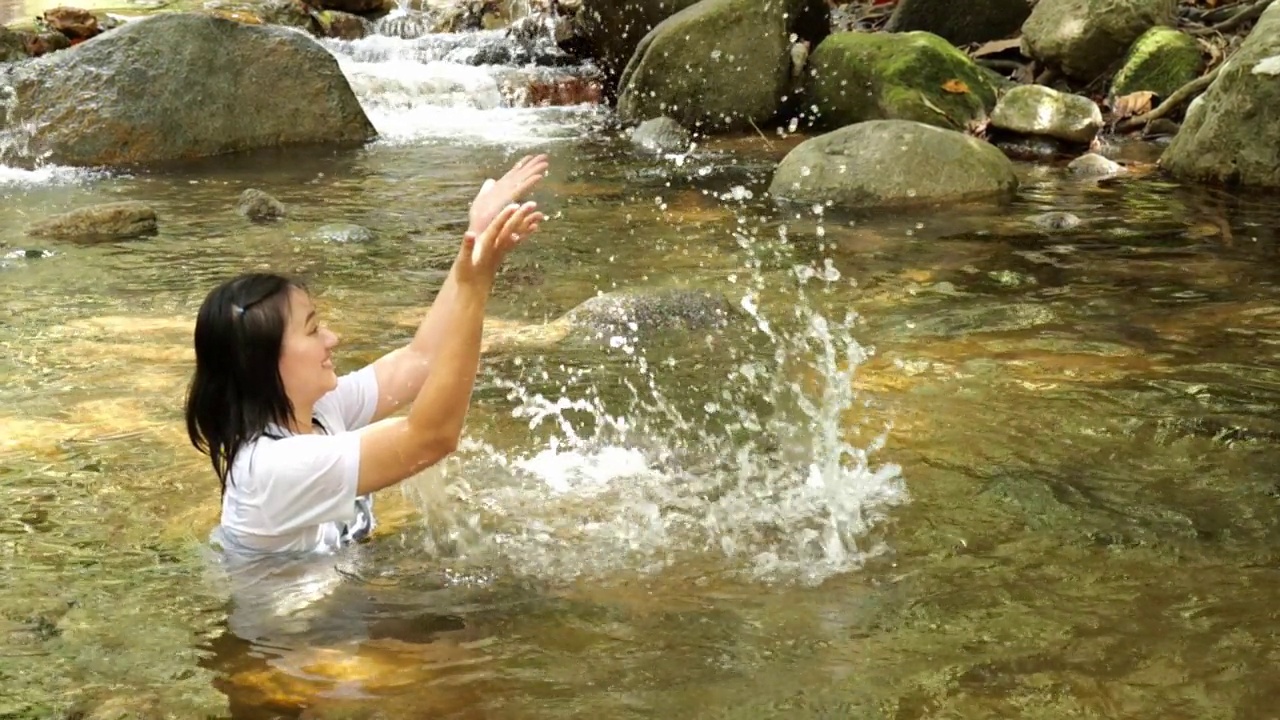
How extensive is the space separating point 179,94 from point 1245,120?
856 cm

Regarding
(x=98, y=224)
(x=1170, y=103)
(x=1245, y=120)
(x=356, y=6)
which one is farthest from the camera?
(x=356, y=6)

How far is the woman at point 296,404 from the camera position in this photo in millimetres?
2977

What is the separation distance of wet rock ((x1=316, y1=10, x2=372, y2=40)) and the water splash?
1440cm

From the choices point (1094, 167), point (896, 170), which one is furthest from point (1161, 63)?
point (896, 170)

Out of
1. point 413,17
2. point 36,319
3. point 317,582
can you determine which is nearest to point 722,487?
point 317,582

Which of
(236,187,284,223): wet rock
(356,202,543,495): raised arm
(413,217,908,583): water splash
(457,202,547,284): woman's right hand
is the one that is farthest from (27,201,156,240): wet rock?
(457,202,547,284): woman's right hand

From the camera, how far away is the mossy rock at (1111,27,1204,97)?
38.6 feet

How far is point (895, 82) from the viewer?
464 inches

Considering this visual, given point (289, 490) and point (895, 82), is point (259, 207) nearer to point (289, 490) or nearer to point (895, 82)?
point (895, 82)

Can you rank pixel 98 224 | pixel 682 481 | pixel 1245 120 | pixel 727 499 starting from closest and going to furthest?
pixel 727 499 → pixel 682 481 → pixel 98 224 → pixel 1245 120

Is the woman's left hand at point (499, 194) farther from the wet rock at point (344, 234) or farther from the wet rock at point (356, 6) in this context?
the wet rock at point (356, 6)

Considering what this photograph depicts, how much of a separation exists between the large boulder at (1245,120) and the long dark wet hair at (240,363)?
7.81 meters

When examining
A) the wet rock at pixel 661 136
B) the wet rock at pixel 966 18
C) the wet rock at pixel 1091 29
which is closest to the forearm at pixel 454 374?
the wet rock at pixel 661 136

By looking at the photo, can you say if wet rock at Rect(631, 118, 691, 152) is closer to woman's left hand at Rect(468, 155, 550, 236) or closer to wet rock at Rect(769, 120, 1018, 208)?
wet rock at Rect(769, 120, 1018, 208)
